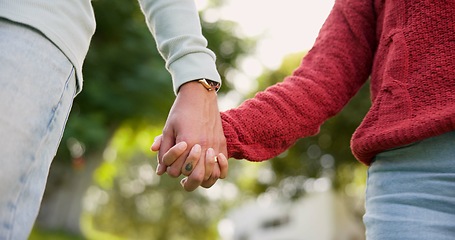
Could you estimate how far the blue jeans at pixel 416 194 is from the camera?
5.76 ft

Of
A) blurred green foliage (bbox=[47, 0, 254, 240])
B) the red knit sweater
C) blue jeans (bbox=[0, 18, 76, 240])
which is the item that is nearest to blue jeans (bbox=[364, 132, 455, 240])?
the red knit sweater

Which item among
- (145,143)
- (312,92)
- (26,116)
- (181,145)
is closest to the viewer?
(26,116)

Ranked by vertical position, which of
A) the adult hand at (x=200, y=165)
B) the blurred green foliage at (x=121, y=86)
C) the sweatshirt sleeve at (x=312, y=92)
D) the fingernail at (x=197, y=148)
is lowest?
the adult hand at (x=200, y=165)

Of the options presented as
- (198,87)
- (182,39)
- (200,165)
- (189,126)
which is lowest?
(200,165)

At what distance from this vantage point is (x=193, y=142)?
1.73m

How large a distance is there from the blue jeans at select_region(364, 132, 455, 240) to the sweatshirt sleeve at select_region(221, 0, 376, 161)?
306 mm

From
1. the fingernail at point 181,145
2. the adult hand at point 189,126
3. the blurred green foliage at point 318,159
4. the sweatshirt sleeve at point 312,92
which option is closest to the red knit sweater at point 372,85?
the sweatshirt sleeve at point 312,92

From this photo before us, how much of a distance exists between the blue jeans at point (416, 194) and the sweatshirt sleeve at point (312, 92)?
0.31m

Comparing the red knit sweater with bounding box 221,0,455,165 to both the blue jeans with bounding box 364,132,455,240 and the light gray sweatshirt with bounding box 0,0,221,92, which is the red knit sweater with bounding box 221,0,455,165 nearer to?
the blue jeans with bounding box 364,132,455,240

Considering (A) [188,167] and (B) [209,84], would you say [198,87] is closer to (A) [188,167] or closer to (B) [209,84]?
(B) [209,84]

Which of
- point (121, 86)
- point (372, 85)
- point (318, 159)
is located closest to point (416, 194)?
point (372, 85)

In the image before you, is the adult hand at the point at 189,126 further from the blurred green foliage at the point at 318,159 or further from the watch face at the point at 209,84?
the blurred green foliage at the point at 318,159

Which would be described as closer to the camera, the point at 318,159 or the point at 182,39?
the point at 182,39

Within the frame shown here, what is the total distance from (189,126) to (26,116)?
0.54 metres
